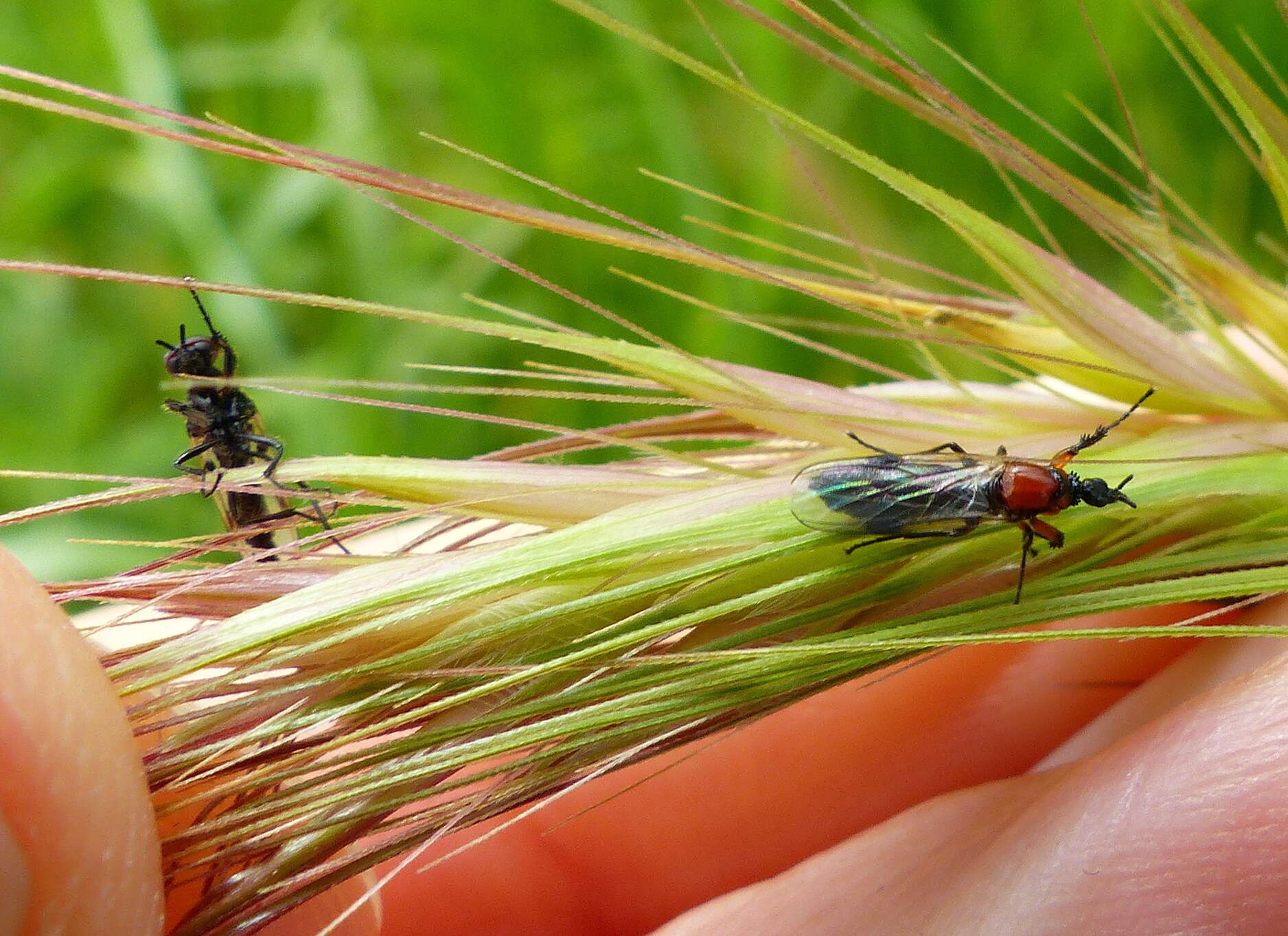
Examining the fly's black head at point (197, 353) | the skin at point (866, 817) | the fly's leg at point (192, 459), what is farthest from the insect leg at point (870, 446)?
the fly's black head at point (197, 353)

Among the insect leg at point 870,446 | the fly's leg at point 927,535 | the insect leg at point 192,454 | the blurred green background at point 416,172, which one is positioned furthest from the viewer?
the blurred green background at point 416,172

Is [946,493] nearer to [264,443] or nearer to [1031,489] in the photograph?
[1031,489]

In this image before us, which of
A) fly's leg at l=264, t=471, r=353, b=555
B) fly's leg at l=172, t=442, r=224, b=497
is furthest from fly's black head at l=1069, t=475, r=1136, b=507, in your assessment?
fly's leg at l=172, t=442, r=224, b=497

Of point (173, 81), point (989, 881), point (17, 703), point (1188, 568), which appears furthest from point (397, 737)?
point (173, 81)

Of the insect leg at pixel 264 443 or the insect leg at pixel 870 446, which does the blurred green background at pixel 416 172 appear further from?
the insect leg at pixel 870 446

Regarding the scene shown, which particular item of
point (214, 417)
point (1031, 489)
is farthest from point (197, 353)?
point (1031, 489)

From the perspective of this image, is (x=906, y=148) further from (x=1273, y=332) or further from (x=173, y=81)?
(x=173, y=81)

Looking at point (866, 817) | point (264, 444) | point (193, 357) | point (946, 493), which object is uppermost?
point (193, 357)

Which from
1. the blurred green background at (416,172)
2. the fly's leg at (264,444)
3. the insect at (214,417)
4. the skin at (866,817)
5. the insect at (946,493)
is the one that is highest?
the blurred green background at (416,172)

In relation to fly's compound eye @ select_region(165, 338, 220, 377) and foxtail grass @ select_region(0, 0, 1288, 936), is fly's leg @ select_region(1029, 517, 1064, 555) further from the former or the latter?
fly's compound eye @ select_region(165, 338, 220, 377)
